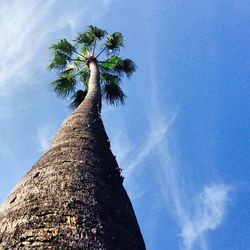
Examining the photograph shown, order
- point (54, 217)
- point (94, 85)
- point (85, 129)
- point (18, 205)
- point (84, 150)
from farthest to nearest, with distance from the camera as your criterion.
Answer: point (94, 85), point (85, 129), point (84, 150), point (18, 205), point (54, 217)

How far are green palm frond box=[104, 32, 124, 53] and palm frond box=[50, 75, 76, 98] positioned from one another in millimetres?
2119

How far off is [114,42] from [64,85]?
2919 mm

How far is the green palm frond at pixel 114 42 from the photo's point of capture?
1515 centimetres

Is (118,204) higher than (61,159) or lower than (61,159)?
lower

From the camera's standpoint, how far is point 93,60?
12.9 meters

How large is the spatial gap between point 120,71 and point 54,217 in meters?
12.6

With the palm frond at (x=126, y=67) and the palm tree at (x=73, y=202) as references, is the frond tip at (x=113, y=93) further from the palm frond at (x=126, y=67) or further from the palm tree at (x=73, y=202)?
the palm tree at (x=73, y=202)

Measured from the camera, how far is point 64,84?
13906 millimetres

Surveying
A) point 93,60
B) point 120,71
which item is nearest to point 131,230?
point 93,60

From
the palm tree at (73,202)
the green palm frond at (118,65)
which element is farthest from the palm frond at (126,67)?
the palm tree at (73,202)

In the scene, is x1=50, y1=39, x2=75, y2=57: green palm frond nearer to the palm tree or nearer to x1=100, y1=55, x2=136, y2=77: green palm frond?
x1=100, y1=55, x2=136, y2=77: green palm frond

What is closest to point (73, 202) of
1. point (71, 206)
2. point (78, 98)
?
point (71, 206)

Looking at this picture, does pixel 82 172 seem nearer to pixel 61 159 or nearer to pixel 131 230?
pixel 61 159

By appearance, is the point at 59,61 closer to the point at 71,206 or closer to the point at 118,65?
the point at 118,65
